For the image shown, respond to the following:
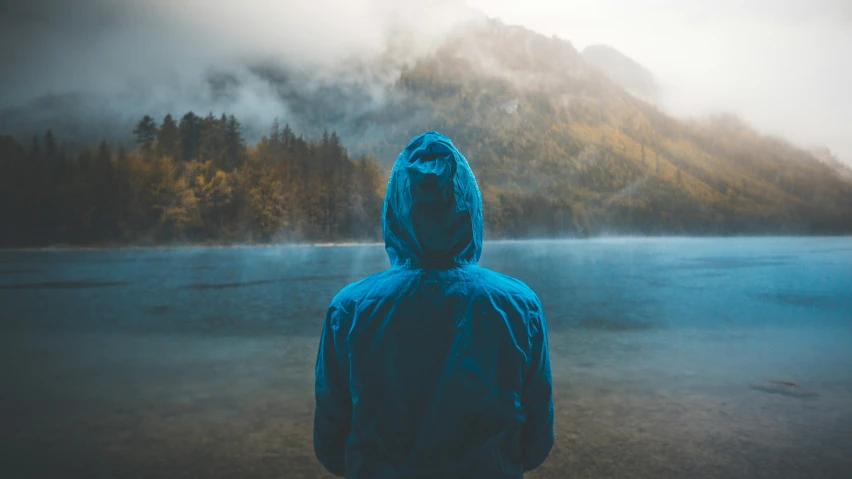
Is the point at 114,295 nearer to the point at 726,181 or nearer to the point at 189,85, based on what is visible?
the point at 189,85

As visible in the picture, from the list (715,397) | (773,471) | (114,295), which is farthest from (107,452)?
(114,295)

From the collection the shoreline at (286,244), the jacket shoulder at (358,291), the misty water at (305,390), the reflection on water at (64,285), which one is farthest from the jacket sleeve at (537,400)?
the shoreline at (286,244)

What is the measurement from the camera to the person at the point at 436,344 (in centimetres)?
165

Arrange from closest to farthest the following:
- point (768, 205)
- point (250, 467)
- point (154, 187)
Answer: point (250, 467) < point (154, 187) < point (768, 205)

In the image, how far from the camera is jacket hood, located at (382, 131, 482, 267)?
1666mm

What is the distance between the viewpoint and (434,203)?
5.51 ft

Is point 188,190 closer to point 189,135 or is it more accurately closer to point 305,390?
point 189,135

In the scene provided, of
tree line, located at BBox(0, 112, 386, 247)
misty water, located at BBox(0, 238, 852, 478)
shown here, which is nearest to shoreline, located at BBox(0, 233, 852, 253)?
tree line, located at BBox(0, 112, 386, 247)

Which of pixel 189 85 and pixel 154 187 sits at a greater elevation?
pixel 189 85

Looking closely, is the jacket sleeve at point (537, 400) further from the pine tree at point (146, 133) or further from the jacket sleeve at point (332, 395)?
the pine tree at point (146, 133)

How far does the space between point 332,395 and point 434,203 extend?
0.73 meters

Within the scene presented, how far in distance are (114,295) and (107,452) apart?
24.6 metres

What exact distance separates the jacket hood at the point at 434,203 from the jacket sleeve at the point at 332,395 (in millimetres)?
337

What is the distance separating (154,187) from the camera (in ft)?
355
